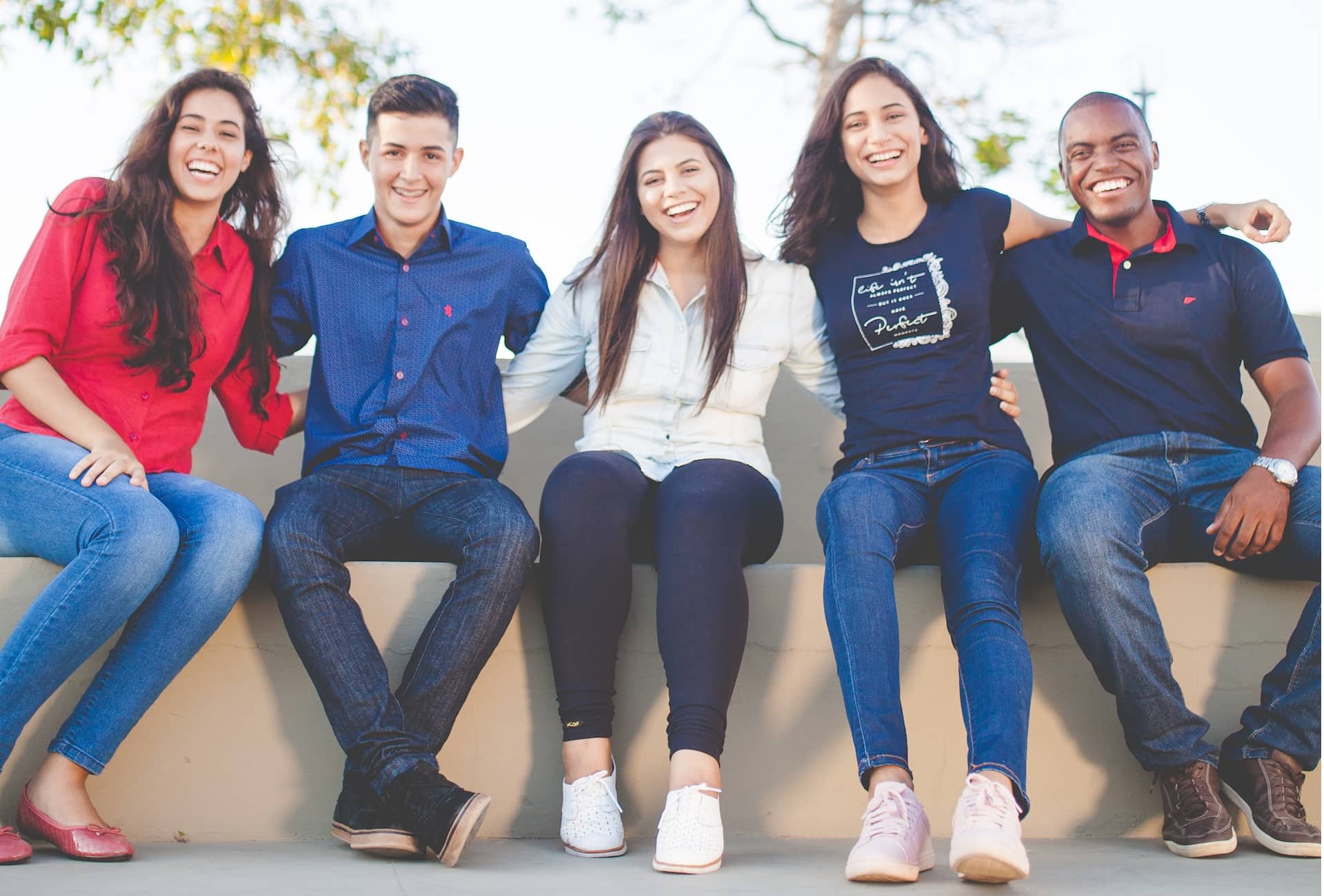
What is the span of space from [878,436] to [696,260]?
568 millimetres

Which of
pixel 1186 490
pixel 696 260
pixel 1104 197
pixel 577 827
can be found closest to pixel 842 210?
pixel 696 260

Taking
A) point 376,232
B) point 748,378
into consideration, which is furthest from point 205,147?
point 748,378

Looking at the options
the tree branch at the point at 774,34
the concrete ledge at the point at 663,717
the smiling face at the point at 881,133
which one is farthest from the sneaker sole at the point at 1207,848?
the tree branch at the point at 774,34

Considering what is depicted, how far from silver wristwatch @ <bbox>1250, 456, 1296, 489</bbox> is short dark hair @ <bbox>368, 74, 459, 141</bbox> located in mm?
1764

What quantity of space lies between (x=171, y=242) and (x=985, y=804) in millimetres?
1791

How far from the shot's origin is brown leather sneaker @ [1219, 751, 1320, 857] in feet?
6.68

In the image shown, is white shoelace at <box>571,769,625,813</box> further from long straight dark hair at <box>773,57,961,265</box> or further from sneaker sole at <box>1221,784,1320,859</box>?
long straight dark hair at <box>773,57,961,265</box>

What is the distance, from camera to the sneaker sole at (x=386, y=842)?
1.92 meters

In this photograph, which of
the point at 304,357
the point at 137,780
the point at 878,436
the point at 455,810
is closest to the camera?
the point at 455,810

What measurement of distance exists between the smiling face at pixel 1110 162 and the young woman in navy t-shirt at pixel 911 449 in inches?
5.5

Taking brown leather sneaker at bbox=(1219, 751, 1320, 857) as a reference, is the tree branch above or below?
above

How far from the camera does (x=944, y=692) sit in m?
2.33

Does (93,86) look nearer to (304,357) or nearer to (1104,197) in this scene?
(304,357)

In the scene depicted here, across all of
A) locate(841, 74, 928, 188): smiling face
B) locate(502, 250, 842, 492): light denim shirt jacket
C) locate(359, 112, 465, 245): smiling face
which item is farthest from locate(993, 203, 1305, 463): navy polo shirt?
locate(359, 112, 465, 245): smiling face
